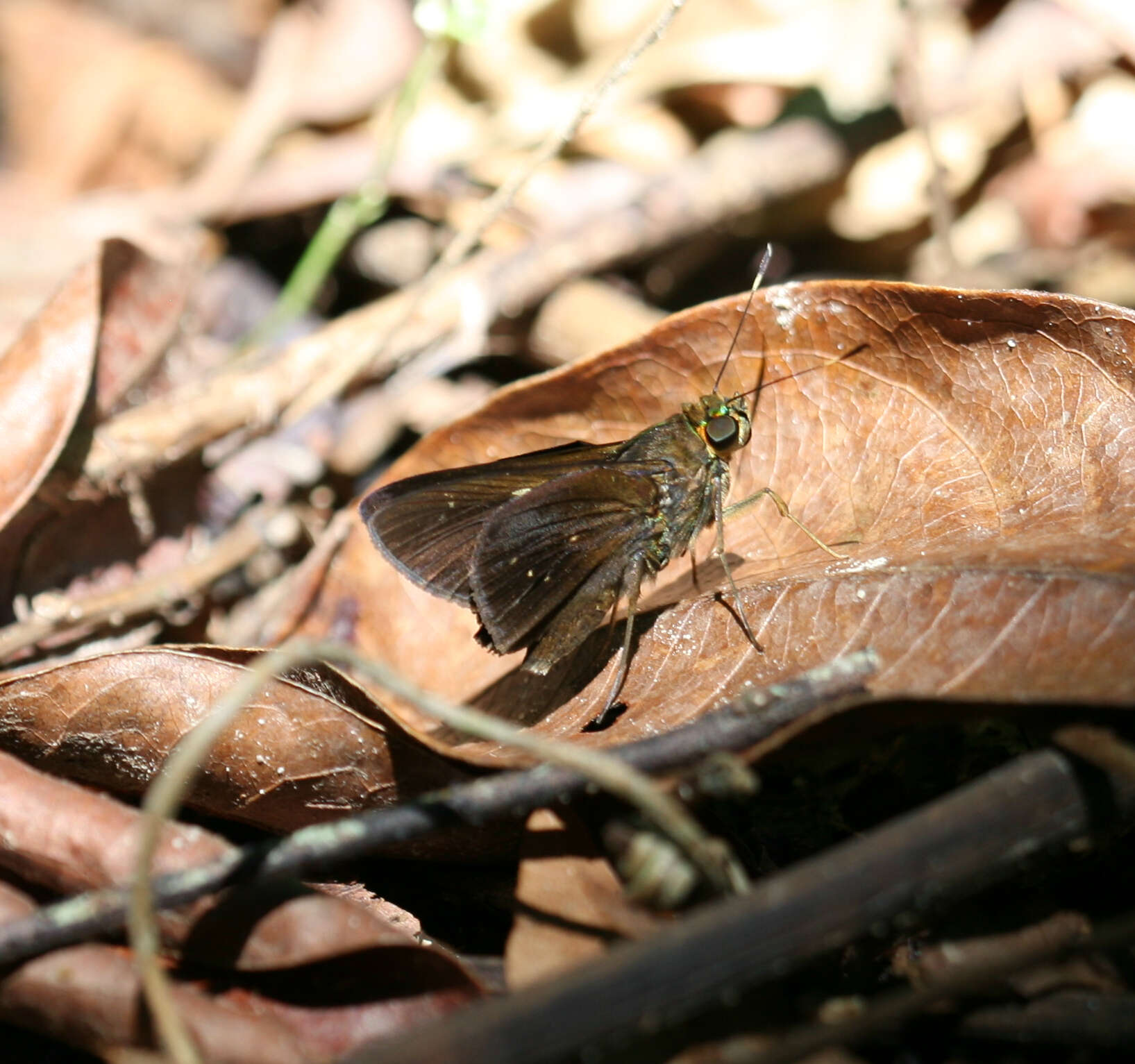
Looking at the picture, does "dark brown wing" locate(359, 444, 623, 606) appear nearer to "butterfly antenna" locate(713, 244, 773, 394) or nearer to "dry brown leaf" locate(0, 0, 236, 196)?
"butterfly antenna" locate(713, 244, 773, 394)

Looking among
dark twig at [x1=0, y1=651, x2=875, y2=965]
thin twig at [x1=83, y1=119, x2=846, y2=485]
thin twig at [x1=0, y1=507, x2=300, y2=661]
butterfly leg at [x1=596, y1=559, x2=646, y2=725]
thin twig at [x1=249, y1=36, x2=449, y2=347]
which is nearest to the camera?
dark twig at [x1=0, y1=651, x2=875, y2=965]

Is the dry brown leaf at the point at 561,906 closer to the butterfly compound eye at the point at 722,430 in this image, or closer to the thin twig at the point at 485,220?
the butterfly compound eye at the point at 722,430

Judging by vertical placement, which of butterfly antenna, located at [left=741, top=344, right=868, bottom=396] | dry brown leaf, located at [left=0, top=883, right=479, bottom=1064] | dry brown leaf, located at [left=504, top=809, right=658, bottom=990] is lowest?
dry brown leaf, located at [left=0, top=883, right=479, bottom=1064]

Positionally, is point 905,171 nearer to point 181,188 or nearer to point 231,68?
point 181,188

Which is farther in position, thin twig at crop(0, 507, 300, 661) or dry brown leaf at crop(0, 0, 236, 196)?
dry brown leaf at crop(0, 0, 236, 196)

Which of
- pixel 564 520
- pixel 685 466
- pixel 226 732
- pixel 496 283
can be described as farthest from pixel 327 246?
pixel 226 732

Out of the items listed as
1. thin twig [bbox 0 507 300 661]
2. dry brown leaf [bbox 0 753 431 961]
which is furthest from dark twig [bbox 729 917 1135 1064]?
thin twig [bbox 0 507 300 661]

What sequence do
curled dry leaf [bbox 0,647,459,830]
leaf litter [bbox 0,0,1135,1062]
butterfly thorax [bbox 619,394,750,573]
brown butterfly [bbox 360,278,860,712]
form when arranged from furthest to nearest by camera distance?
1. butterfly thorax [bbox 619,394,750,573]
2. brown butterfly [bbox 360,278,860,712]
3. curled dry leaf [bbox 0,647,459,830]
4. leaf litter [bbox 0,0,1135,1062]

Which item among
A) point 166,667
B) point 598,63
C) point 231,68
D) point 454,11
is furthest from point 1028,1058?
point 231,68
